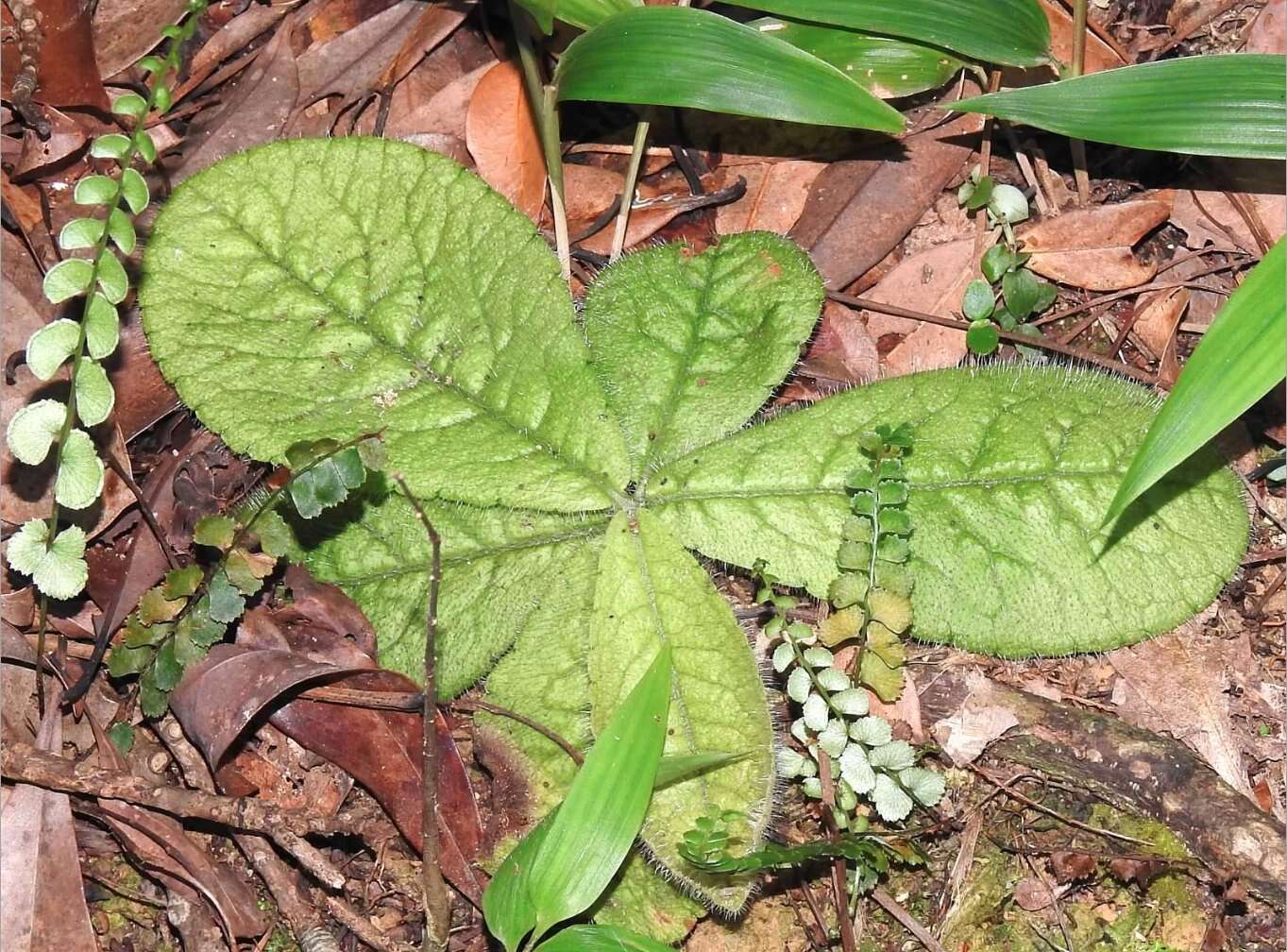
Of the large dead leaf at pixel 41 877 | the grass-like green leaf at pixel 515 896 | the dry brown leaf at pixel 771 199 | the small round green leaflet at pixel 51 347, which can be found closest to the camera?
the grass-like green leaf at pixel 515 896

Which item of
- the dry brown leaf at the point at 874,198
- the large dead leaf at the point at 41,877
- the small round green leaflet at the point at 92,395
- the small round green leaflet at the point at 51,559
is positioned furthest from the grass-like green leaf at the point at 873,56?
the large dead leaf at the point at 41,877

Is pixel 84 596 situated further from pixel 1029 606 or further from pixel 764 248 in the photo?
pixel 1029 606

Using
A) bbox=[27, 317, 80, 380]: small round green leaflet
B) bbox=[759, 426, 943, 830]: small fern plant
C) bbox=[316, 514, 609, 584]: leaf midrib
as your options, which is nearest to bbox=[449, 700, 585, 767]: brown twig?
bbox=[316, 514, 609, 584]: leaf midrib

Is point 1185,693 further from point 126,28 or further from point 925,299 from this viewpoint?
point 126,28

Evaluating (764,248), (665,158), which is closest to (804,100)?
(764,248)

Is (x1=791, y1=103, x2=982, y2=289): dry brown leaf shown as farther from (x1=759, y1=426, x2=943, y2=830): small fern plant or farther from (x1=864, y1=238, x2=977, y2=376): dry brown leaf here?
(x1=759, y1=426, x2=943, y2=830): small fern plant

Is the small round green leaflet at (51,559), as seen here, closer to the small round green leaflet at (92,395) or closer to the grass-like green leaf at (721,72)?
the small round green leaflet at (92,395)
